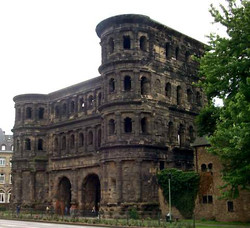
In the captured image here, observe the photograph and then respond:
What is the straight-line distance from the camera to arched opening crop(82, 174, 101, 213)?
5533 centimetres

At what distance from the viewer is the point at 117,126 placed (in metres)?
46.5

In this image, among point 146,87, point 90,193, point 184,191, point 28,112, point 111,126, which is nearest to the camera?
point 184,191

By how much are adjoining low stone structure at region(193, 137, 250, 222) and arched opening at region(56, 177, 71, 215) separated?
73.9 ft

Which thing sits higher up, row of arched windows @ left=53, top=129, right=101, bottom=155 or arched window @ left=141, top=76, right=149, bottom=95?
arched window @ left=141, top=76, right=149, bottom=95

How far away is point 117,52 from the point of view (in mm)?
47969

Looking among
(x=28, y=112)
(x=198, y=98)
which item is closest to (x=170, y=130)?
(x=198, y=98)

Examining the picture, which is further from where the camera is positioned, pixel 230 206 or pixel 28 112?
pixel 28 112

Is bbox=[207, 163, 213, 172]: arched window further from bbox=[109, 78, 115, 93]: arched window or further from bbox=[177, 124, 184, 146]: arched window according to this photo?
bbox=[109, 78, 115, 93]: arched window

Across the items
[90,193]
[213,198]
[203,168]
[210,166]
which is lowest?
[213,198]

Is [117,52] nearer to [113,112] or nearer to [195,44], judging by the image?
[113,112]

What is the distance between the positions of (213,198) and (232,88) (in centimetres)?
1622

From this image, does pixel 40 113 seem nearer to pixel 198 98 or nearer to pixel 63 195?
pixel 63 195

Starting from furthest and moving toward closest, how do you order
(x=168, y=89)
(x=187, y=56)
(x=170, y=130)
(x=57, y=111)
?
1. (x=57, y=111)
2. (x=187, y=56)
3. (x=168, y=89)
4. (x=170, y=130)

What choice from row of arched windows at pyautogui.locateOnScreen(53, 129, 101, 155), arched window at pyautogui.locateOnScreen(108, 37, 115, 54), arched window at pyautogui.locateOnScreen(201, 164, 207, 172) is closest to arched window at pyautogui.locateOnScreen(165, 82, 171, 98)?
arched window at pyautogui.locateOnScreen(108, 37, 115, 54)
